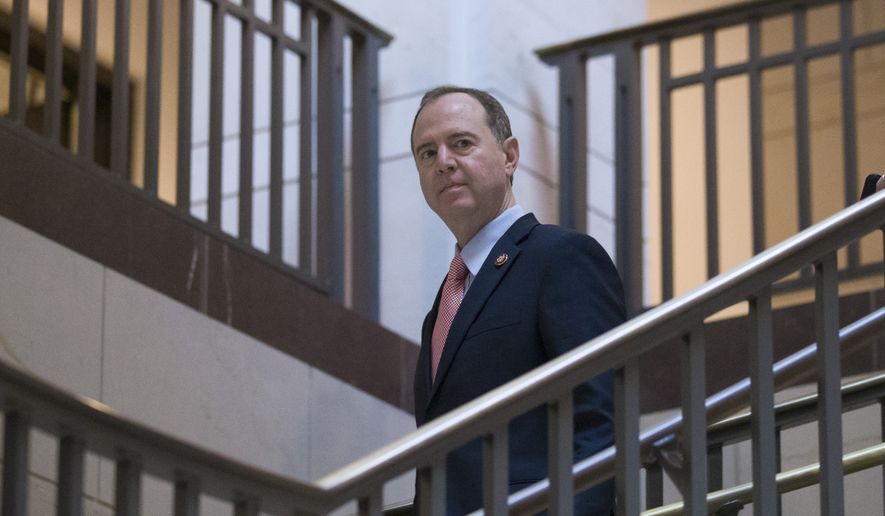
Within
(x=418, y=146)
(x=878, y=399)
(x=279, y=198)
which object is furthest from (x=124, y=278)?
(x=878, y=399)

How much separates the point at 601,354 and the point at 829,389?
0.46 meters

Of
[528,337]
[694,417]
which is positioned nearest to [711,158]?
[528,337]

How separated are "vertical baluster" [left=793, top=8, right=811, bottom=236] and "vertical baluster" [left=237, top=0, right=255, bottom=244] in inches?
76.9

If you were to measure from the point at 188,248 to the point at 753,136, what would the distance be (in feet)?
7.33

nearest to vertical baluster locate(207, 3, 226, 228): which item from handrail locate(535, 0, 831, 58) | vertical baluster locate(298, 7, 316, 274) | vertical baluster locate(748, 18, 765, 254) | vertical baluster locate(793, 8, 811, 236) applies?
vertical baluster locate(298, 7, 316, 274)

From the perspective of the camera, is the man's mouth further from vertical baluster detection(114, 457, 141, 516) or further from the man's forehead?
vertical baluster detection(114, 457, 141, 516)

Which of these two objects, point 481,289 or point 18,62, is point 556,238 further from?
point 18,62

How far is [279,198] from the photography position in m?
6.55

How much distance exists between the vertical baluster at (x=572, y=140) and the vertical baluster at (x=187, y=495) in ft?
14.6

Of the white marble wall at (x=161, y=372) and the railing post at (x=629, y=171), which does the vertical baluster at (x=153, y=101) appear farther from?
the railing post at (x=629, y=171)

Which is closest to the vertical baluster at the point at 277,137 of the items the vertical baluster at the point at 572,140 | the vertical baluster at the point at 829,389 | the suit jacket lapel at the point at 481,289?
the vertical baluster at the point at 572,140

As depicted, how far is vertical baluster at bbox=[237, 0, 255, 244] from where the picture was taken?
6.29 m

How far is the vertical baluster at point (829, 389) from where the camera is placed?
3260 mm

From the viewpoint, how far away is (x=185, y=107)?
20.0ft
